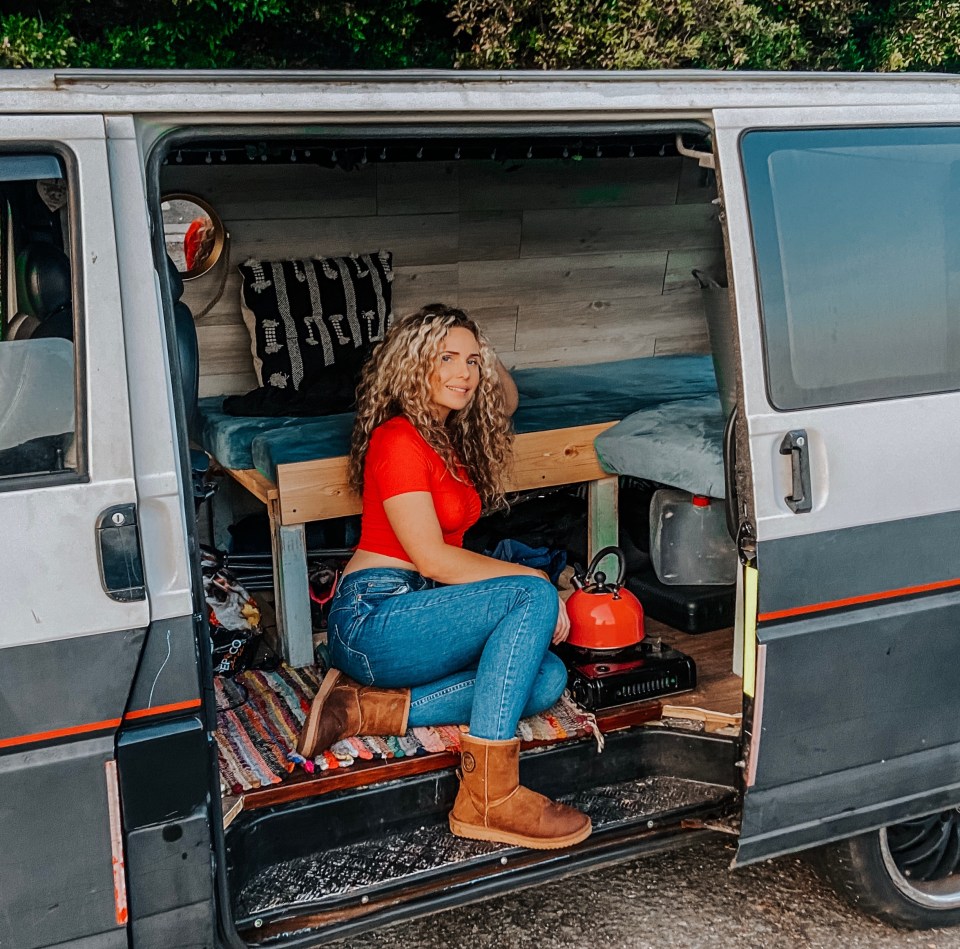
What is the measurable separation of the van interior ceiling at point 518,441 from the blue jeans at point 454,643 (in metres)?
0.12

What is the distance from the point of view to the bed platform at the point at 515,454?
3.71 meters

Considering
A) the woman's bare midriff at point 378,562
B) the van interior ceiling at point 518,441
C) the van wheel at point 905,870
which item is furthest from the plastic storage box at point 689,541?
the woman's bare midriff at point 378,562

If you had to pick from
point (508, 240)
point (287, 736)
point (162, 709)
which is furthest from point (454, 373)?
point (508, 240)

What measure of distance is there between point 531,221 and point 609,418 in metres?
1.56

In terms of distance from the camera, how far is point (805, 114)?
97.2 inches

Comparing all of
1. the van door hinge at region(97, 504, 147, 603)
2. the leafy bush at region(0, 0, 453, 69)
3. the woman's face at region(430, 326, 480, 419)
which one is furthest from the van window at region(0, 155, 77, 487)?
the leafy bush at region(0, 0, 453, 69)

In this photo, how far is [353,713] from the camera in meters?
2.87

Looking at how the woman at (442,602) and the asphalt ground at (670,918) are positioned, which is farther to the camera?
the asphalt ground at (670,918)

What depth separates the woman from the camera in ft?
8.81

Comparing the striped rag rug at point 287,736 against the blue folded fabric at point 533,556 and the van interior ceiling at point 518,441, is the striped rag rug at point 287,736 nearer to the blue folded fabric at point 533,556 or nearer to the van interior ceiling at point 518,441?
the van interior ceiling at point 518,441

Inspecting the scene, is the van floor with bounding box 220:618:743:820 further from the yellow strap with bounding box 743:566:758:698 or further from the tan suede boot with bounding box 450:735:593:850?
the yellow strap with bounding box 743:566:758:698

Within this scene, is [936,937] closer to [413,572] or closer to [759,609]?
[759,609]

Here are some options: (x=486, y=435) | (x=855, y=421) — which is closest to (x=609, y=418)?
(x=486, y=435)

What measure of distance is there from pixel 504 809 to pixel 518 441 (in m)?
1.66
